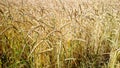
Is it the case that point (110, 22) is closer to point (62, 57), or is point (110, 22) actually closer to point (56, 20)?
point (56, 20)


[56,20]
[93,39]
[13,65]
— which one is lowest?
[13,65]

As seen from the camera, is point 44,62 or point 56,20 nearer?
point 44,62

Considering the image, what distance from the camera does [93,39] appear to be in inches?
75.6

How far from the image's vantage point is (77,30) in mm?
1992

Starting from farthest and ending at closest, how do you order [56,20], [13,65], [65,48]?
[56,20] < [65,48] < [13,65]

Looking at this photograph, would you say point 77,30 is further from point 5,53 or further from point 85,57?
point 5,53

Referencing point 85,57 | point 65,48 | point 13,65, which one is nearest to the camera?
point 13,65

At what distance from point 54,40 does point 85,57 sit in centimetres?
24

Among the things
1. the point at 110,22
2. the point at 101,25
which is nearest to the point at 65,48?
the point at 101,25

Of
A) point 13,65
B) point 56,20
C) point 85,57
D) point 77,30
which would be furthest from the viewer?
point 56,20

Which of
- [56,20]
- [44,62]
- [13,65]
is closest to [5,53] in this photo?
[13,65]

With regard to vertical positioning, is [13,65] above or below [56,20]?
below

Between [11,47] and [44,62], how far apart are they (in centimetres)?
25

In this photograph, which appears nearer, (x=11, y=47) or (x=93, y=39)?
(x=11, y=47)
